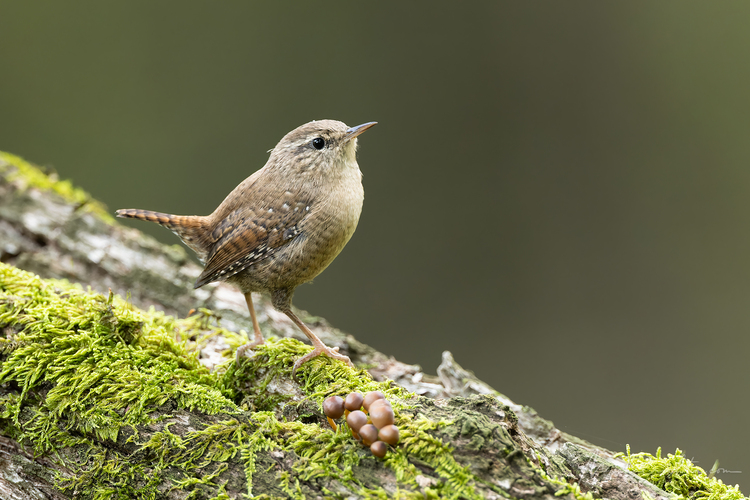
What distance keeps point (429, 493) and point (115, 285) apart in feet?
10.7

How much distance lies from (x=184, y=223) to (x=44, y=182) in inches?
101

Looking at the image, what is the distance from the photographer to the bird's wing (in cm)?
305

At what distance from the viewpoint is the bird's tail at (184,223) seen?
3.22 m

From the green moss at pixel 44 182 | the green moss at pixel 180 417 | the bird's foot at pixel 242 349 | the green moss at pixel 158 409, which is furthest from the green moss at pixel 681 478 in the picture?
the green moss at pixel 44 182

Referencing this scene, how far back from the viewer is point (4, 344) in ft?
8.95

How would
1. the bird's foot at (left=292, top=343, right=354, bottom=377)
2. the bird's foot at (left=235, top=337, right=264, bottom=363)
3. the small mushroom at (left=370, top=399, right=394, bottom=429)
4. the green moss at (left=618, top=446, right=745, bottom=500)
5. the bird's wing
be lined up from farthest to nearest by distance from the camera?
the bird's wing < the bird's foot at (left=235, top=337, right=264, bottom=363) < the bird's foot at (left=292, top=343, right=354, bottom=377) < the green moss at (left=618, top=446, right=745, bottom=500) < the small mushroom at (left=370, top=399, right=394, bottom=429)

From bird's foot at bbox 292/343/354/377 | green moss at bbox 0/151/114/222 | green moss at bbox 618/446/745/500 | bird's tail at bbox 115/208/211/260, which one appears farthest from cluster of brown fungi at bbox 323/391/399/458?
green moss at bbox 0/151/114/222

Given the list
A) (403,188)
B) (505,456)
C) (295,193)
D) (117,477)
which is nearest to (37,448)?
(117,477)

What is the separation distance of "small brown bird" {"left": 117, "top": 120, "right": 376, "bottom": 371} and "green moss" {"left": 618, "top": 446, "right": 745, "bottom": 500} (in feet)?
5.03

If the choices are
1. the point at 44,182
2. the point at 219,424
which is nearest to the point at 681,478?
the point at 219,424

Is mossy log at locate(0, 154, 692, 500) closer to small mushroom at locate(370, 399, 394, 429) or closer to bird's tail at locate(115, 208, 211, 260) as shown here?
small mushroom at locate(370, 399, 394, 429)

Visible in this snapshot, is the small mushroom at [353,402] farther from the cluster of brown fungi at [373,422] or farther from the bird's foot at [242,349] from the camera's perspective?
the bird's foot at [242,349]

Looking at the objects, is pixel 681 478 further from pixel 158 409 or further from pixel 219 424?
pixel 158 409

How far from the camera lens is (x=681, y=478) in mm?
2312
